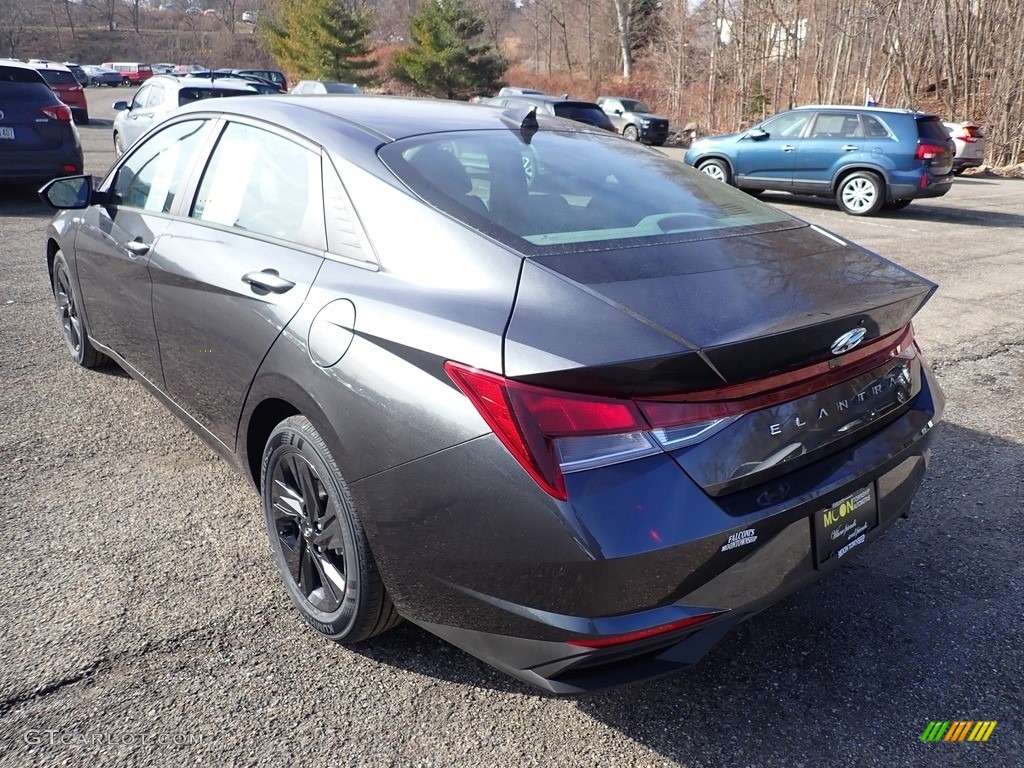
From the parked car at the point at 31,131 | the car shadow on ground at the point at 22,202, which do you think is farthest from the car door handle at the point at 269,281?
the parked car at the point at 31,131

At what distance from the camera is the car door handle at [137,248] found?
11.1 ft

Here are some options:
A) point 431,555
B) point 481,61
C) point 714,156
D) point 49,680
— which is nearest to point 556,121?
point 431,555

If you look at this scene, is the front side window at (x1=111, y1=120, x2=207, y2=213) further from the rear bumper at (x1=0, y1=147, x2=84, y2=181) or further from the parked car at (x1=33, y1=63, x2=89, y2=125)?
the parked car at (x1=33, y1=63, x2=89, y2=125)

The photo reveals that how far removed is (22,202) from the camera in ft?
36.6

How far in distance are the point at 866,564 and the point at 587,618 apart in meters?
1.66

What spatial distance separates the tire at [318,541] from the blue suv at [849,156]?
34.3 ft

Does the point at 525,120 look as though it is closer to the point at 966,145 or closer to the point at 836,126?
the point at 836,126

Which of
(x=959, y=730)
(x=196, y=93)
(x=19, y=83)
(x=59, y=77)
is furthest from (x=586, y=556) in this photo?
(x=59, y=77)

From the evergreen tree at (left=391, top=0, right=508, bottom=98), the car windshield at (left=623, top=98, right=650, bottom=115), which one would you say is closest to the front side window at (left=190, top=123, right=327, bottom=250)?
the car windshield at (left=623, top=98, right=650, bottom=115)

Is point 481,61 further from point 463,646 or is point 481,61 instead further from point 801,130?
point 463,646

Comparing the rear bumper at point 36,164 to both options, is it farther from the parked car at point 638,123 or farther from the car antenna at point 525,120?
the parked car at point 638,123

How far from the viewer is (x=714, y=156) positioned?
1468cm

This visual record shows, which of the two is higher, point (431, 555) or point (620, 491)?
point (620, 491)

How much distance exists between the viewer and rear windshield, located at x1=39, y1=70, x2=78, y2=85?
75.6 ft
